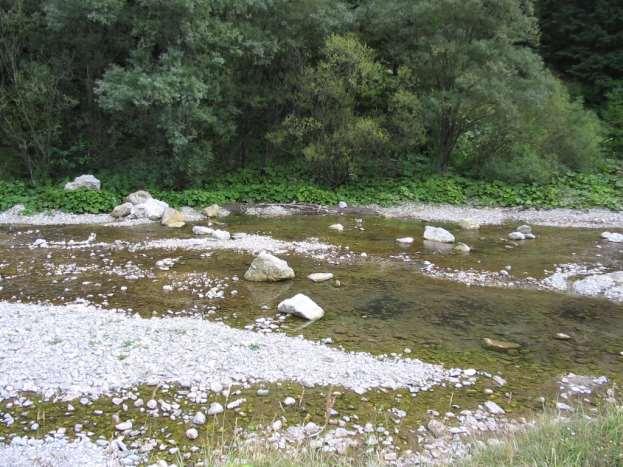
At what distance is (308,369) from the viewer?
6.60 meters

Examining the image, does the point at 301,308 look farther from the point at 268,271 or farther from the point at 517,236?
the point at 517,236

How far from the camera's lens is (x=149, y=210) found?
16.2 meters

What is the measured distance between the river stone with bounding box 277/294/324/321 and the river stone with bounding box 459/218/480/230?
8.81 m

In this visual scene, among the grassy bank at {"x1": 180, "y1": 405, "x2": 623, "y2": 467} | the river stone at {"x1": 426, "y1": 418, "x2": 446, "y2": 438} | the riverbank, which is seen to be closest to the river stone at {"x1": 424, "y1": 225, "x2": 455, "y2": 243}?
the riverbank

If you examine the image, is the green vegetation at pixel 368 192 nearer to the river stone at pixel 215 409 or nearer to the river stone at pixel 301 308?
the river stone at pixel 301 308

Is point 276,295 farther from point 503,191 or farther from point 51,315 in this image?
point 503,191

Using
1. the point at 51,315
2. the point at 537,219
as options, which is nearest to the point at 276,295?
the point at 51,315

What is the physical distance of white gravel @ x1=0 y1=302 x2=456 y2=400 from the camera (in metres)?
6.16

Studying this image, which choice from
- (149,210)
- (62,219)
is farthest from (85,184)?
(149,210)

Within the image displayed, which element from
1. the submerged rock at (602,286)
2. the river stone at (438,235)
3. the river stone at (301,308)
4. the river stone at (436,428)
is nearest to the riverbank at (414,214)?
the river stone at (438,235)

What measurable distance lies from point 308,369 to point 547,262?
8.00 meters

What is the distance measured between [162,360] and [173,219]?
9463mm

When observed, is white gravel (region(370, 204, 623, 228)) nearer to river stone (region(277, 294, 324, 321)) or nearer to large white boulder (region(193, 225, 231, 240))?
large white boulder (region(193, 225, 231, 240))

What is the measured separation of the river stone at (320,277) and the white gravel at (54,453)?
5.95 meters
